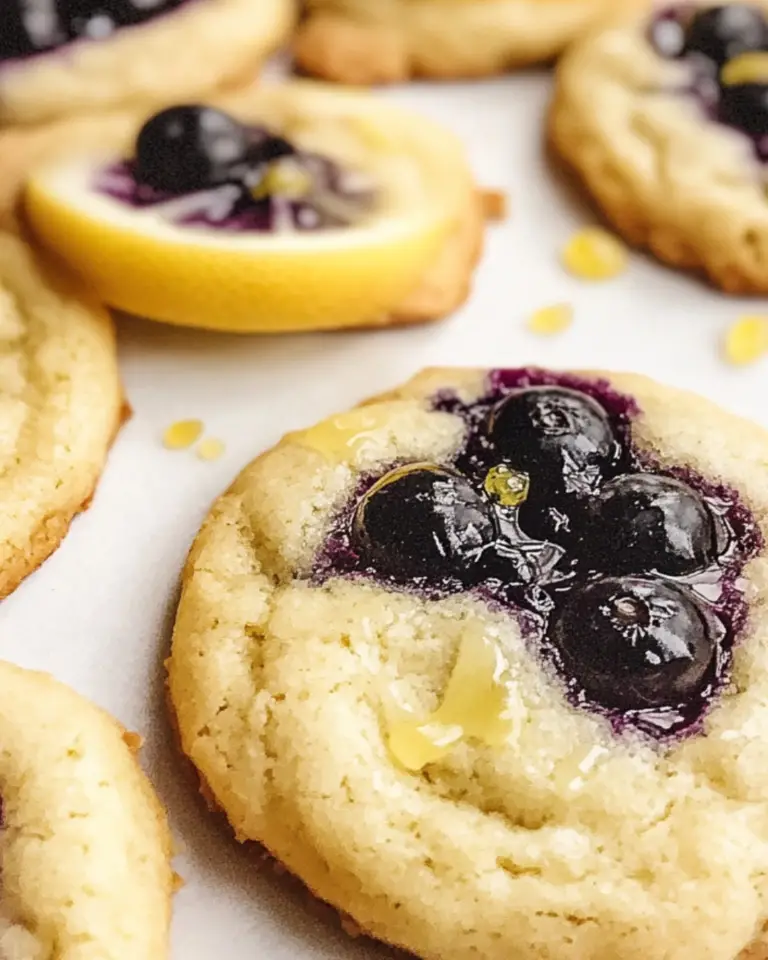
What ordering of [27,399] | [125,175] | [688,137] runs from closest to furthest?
1. [27,399]
2. [125,175]
3. [688,137]

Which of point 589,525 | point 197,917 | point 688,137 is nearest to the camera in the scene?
point 197,917

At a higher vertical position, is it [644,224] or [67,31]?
[67,31]

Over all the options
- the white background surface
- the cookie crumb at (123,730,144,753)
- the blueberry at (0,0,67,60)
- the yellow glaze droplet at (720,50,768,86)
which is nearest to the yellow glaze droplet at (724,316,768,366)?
the white background surface

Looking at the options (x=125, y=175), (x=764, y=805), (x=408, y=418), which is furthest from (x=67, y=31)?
(x=764, y=805)

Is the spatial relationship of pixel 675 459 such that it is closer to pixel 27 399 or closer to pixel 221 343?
pixel 221 343

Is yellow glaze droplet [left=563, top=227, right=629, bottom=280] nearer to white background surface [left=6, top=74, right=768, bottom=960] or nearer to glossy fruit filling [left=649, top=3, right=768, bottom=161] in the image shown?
white background surface [left=6, top=74, right=768, bottom=960]

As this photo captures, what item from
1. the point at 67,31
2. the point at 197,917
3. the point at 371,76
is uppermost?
the point at 67,31

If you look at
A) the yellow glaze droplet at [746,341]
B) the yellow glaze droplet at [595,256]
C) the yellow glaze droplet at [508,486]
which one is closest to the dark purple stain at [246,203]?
the yellow glaze droplet at [595,256]
